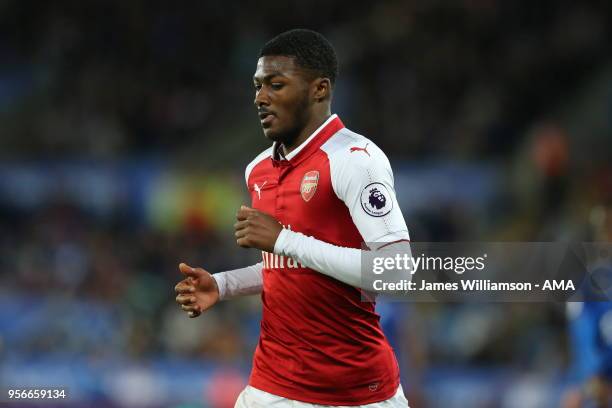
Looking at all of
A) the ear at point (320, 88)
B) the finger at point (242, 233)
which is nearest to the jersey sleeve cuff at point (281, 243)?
the finger at point (242, 233)

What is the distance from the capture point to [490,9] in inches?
487

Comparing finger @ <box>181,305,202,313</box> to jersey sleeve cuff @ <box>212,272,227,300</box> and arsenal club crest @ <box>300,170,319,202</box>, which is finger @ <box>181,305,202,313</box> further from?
arsenal club crest @ <box>300,170,319,202</box>

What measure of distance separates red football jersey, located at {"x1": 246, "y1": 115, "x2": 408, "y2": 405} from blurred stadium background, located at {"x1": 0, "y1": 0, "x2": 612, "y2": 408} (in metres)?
2.98

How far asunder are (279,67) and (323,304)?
90 centimetres

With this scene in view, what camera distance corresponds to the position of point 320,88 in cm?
380

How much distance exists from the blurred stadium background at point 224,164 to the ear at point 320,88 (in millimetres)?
3163

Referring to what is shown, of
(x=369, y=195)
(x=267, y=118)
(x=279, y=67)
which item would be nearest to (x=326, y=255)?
(x=369, y=195)

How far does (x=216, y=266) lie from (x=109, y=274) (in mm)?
1118

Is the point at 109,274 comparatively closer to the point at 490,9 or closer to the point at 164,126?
the point at 164,126

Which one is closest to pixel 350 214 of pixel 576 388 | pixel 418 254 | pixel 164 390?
pixel 418 254

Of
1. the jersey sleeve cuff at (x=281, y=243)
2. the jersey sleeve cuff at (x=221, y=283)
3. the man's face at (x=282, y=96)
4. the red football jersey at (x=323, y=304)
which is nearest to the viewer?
the jersey sleeve cuff at (x=281, y=243)

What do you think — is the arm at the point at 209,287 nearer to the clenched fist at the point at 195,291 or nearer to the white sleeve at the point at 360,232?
the clenched fist at the point at 195,291

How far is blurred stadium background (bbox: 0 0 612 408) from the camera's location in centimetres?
848

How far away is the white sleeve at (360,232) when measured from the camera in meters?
3.46
